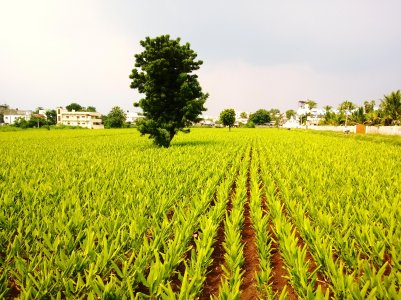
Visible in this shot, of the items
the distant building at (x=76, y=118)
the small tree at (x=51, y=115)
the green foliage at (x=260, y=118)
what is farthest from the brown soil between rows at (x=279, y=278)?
the green foliage at (x=260, y=118)

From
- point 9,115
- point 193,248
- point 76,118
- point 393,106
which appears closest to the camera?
point 193,248

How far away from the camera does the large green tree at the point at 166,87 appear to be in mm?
15617

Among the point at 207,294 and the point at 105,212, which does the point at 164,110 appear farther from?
the point at 207,294

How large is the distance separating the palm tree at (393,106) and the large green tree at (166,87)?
118ft

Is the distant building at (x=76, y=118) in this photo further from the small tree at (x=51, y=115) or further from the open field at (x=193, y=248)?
the open field at (x=193, y=248)

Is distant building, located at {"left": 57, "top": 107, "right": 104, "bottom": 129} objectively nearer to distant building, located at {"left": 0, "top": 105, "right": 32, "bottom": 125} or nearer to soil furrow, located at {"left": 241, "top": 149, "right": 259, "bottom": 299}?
distant building, located at {"left": 0, "top": 105, "right": 32, "bottom": 125}

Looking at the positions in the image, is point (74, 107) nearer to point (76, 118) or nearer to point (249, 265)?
point (76, 118)

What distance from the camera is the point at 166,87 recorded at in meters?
16.4

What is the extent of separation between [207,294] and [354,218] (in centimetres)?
272

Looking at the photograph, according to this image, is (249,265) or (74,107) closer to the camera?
(249,265)

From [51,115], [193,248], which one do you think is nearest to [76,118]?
[51,115]

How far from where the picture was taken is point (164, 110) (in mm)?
16578

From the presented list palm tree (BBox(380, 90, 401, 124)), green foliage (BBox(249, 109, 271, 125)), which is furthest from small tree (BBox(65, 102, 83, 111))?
palm tree (BBox(380, 90, 401, 124))

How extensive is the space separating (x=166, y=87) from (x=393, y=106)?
3891cm
